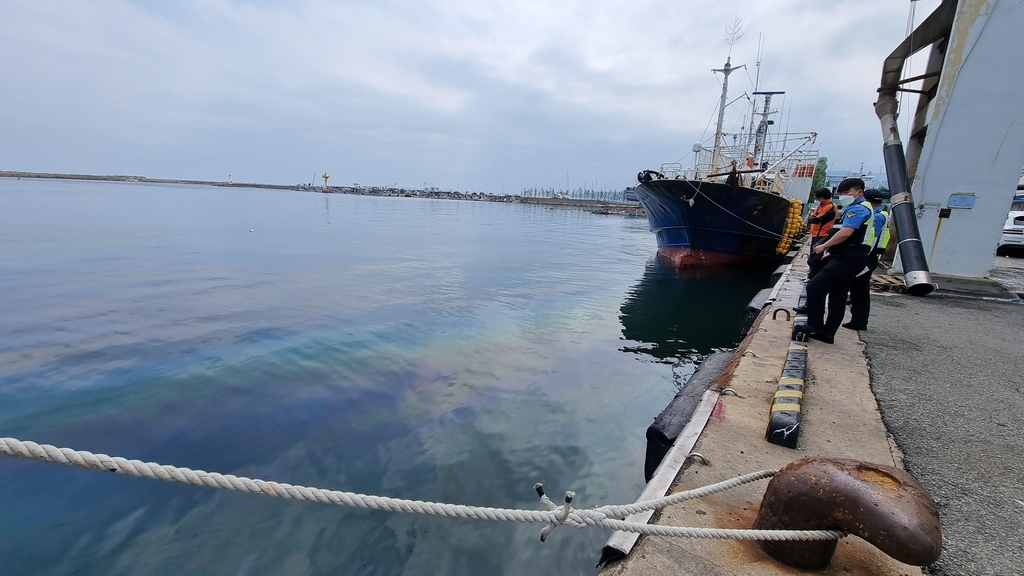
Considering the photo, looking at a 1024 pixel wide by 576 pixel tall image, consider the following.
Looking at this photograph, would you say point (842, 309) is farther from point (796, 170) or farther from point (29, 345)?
point (796, 170)

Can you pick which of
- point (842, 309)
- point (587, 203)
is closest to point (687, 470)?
point (842, 309)

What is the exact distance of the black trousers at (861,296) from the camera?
192 inches

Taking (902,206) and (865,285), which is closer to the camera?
(865,285)

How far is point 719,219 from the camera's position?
15.4 meters

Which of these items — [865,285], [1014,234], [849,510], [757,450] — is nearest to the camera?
[849,510]

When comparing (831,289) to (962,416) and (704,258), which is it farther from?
(704,258)

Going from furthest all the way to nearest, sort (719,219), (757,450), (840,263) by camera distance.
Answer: (719,219), (840,263), (757,450)

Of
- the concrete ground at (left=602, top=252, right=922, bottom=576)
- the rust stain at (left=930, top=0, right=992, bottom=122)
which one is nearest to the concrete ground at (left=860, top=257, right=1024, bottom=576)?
the concrete ground at (left=602, top=252, right=922, bottom=576)

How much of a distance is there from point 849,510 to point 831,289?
12.0 ft

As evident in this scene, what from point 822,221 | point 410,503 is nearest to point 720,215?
point 822,221

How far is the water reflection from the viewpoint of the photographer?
8273 mm

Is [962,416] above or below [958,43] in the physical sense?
below

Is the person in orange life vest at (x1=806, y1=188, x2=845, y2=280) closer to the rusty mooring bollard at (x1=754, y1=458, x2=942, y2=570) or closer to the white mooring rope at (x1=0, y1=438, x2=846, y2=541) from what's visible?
the rusty mooring bollard at (x1=754, y1=458, x2=942, y2=570)

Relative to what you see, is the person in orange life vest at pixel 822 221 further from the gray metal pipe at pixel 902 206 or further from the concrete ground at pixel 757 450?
the gray metal pipe at pixel 902 206
